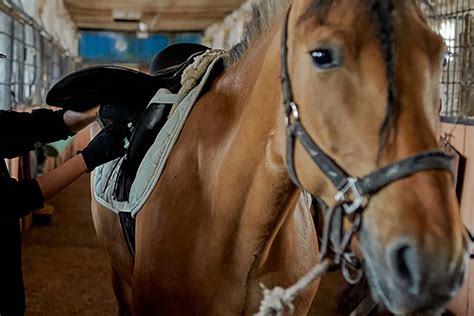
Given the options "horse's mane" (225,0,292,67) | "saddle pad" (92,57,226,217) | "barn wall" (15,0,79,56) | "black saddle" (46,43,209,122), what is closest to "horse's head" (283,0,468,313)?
"horse's mane" (225,0,292,67)

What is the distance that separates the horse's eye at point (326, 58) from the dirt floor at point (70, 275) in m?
2.59

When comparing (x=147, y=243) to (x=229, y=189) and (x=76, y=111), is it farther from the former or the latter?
(x=76, y=111)

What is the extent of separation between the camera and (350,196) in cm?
95

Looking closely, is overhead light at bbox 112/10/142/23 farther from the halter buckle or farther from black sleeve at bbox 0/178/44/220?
the halter buckle

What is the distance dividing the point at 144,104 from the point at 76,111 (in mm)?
233

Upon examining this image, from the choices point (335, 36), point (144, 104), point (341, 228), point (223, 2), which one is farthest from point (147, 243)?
point (223, 2)

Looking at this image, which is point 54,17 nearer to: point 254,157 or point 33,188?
point 33,188

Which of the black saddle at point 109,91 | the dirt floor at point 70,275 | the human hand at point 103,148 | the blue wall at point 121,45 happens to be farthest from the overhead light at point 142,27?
the human hand at point 103,148

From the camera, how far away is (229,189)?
4.46ft

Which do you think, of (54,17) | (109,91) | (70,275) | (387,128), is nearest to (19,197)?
(109,91)

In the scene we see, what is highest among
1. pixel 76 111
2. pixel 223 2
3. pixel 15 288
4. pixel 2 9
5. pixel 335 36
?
pixel 223 2

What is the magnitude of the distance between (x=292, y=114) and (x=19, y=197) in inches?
32.4

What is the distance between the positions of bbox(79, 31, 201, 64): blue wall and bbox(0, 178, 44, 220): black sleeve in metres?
14.1

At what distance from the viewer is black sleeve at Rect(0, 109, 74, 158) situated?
1.59 m
